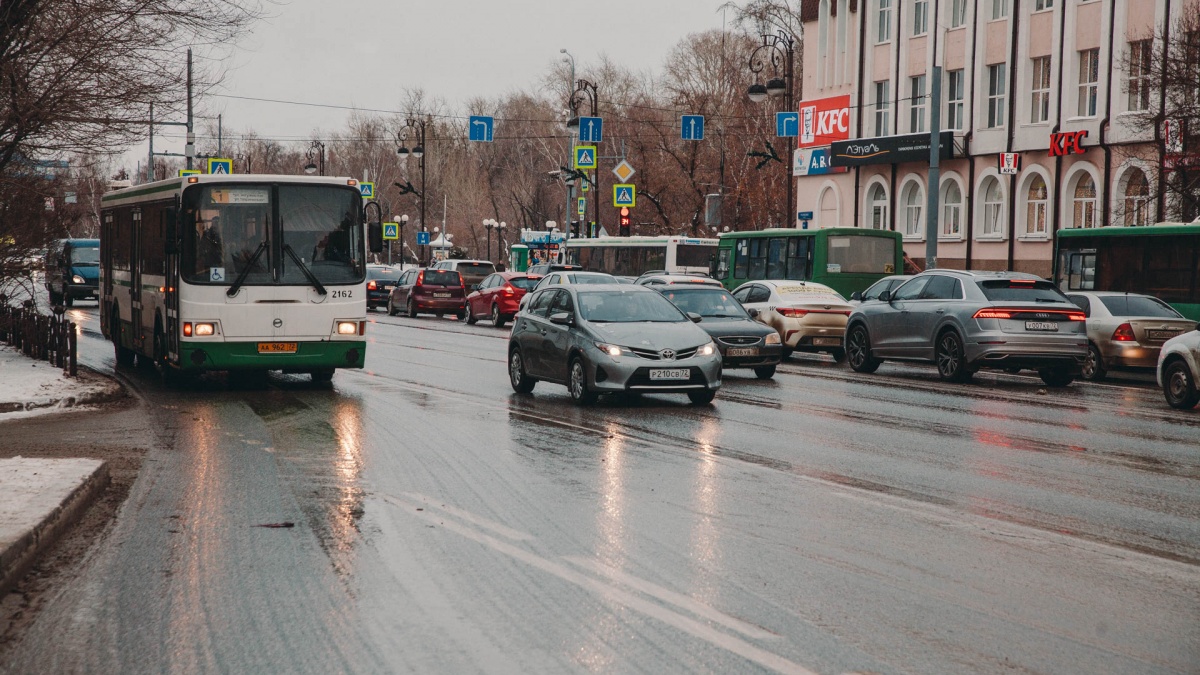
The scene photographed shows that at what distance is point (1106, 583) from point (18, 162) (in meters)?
19.1

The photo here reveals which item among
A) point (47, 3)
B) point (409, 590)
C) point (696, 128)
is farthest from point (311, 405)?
point (696, 128)

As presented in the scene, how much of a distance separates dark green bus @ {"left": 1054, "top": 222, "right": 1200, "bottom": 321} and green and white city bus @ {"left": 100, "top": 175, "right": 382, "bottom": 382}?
14.7m

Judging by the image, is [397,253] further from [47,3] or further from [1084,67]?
[47,3]

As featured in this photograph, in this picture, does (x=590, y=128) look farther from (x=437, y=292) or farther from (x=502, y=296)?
(x=437, y=292)

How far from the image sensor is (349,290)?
722 inches

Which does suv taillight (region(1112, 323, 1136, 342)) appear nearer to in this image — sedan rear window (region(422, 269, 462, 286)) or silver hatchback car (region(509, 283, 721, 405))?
silver hatchback car (region(509, 283, 721, 405))

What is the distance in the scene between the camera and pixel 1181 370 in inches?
677

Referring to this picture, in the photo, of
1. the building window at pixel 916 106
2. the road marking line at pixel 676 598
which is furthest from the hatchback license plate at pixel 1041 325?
the building window at pixel 916 106

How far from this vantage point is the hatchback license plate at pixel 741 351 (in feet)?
70.1

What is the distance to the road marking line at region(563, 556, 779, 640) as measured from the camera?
591cm

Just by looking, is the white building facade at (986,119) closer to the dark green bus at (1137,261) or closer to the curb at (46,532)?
the dark green bus at (1137,261)

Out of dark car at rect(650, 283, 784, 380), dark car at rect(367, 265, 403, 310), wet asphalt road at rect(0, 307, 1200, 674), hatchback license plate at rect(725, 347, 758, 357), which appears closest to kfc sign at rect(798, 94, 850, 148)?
dark car at rect(367, 265, 403, 310)

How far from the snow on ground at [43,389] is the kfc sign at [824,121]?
37.9m

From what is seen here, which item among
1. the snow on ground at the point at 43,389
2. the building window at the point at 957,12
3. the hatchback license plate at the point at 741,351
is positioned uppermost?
the building window at the point at 957,12
